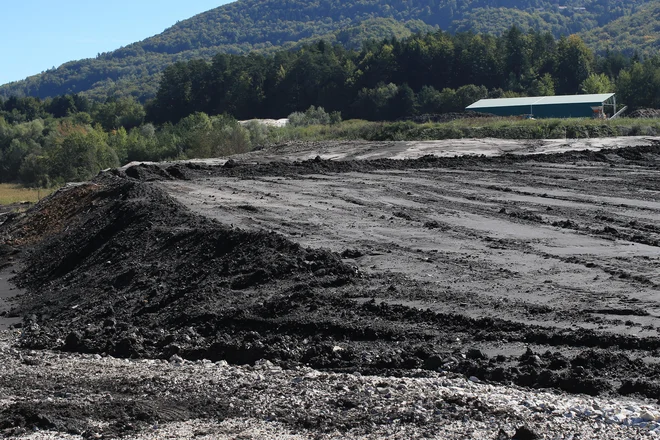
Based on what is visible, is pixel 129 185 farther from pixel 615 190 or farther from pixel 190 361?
pixel 190 361

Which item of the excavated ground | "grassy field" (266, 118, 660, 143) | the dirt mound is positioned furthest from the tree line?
the dirt mound

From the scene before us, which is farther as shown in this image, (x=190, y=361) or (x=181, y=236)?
(x=181, y=236)

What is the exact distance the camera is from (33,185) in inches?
3002

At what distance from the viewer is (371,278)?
13.7 meters

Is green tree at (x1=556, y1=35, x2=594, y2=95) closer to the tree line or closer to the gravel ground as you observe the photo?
the tree line

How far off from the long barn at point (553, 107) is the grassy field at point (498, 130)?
1665 cm

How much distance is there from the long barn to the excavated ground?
4191cm

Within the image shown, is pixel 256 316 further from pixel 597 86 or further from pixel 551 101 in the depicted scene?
pixel 597 86

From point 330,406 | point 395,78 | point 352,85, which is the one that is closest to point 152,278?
point 330,406

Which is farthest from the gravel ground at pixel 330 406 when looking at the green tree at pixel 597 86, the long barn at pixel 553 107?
the green tree at pixel 597 86

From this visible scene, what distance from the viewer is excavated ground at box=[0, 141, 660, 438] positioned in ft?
32.4

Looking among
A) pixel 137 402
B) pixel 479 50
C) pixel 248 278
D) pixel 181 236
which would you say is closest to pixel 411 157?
pixel 181 236

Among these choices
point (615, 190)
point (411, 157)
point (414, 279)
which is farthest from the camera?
point (411, 157)

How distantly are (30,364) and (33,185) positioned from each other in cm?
6830
